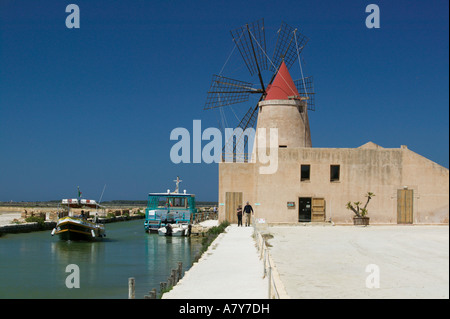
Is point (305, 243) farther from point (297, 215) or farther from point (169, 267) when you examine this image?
point (297, 215)

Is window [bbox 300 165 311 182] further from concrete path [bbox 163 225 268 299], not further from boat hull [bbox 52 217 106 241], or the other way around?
boat hull [bbox 52 217 106 241]

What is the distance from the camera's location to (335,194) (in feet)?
67.5

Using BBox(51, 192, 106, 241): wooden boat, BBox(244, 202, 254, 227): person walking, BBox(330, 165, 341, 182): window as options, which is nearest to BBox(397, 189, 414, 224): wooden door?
BBox(330, 165, 341, 182): window

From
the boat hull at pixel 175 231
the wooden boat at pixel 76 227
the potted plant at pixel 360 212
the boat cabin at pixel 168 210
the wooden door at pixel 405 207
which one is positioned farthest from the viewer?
the boat cabin at pixel 168 210

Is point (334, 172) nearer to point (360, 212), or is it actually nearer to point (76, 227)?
point (360, 212)

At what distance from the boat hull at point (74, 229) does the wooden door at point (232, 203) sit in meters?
5.89

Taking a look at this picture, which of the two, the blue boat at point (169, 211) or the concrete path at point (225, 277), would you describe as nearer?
the concrete path at point (225, 277)

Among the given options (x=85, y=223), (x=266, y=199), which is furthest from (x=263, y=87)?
(x=85, y=223)

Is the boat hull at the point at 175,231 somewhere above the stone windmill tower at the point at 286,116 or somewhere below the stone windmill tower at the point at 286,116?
below

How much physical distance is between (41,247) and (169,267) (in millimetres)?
8242

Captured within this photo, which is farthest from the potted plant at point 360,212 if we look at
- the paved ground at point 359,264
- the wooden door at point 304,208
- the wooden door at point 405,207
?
the paved ground at point 359,264

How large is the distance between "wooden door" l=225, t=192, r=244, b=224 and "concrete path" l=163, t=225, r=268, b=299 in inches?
334

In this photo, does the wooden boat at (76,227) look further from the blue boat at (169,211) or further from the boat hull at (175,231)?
the blue boat at (169,211)

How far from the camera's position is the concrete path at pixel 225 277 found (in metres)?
7.79
